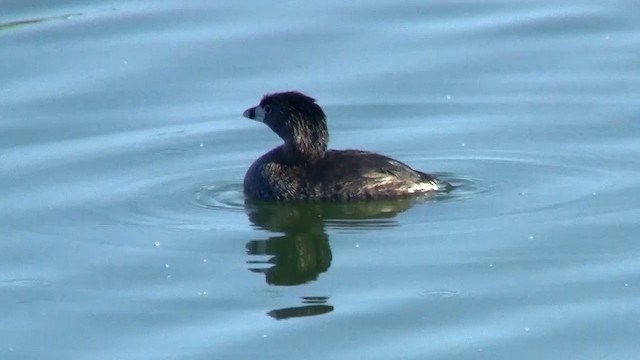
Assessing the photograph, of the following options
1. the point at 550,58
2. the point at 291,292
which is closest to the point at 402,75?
the point at 550,58

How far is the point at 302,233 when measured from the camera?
12523 millimetres

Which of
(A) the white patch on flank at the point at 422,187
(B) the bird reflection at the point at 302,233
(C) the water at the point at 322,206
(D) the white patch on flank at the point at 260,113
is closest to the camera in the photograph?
(C) the water at the point at 322,206

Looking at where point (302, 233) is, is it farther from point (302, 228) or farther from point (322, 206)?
point (322, 206)

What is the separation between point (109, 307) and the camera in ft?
35.5

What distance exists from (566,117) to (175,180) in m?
3.40

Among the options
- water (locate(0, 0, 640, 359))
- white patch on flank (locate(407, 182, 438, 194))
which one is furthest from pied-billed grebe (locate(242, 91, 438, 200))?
water (locate(0, 0, 640, 359))

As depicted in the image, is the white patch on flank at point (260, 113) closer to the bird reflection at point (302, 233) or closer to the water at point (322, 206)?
the water at point (322, 206)

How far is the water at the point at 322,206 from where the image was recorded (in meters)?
10.4

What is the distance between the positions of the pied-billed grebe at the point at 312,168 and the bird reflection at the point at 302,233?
92 mm

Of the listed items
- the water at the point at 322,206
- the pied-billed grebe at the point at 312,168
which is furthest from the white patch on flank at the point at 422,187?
the water at the point at 322,206

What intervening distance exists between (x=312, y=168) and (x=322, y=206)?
0.39m

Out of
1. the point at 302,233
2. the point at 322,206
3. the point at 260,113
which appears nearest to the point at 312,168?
the point at 322,206

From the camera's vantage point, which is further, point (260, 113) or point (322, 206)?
point (260, 113)

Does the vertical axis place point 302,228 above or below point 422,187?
below
